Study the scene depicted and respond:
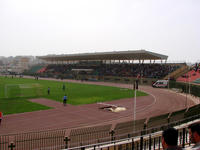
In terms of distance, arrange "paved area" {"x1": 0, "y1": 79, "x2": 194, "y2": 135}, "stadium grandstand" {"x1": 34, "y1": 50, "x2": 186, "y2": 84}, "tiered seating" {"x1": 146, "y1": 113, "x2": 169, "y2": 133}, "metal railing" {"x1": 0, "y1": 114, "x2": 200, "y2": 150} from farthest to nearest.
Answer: "stadium grandstand" {"x1": 34, "y1": 50, "x2": 186, "y2": 84} → "paved area" {"x1": 0, "y1": 79, "x2": 194, "y2": 135} → "tiered seating" {"x1": 146, "y1": 113, "x2": 169, "y2": 133} → "metal railing" {"x1": 0, "y1": 114, "x2": 200, "y2": 150}

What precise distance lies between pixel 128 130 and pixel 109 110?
9.48 m

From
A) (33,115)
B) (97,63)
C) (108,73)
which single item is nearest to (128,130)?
(33,115)

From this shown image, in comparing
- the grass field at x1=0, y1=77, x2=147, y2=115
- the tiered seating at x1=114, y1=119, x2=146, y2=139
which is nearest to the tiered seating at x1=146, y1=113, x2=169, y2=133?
the tiered seating at x1=114, y1=119, x2=146, y2=139

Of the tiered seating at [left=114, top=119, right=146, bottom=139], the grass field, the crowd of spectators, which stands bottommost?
the grass field

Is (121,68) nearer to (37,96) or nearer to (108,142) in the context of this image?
(37,96)

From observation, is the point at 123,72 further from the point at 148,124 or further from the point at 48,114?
the point at 148,124

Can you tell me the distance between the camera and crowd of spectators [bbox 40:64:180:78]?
60306 mm

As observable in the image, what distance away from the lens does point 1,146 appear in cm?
1088

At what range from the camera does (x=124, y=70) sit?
70.1m

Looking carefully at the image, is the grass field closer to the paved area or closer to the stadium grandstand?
the paved area

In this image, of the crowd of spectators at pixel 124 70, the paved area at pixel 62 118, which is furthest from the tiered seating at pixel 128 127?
the crowd of spectators at pixel 124 70

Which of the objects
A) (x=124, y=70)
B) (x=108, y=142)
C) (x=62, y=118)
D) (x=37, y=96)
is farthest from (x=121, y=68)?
(x=108, y=142)

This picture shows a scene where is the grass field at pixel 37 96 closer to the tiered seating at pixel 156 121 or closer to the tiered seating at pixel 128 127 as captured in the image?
the tiered seating at pixel 128 127

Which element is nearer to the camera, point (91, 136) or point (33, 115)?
point (91, 136)
